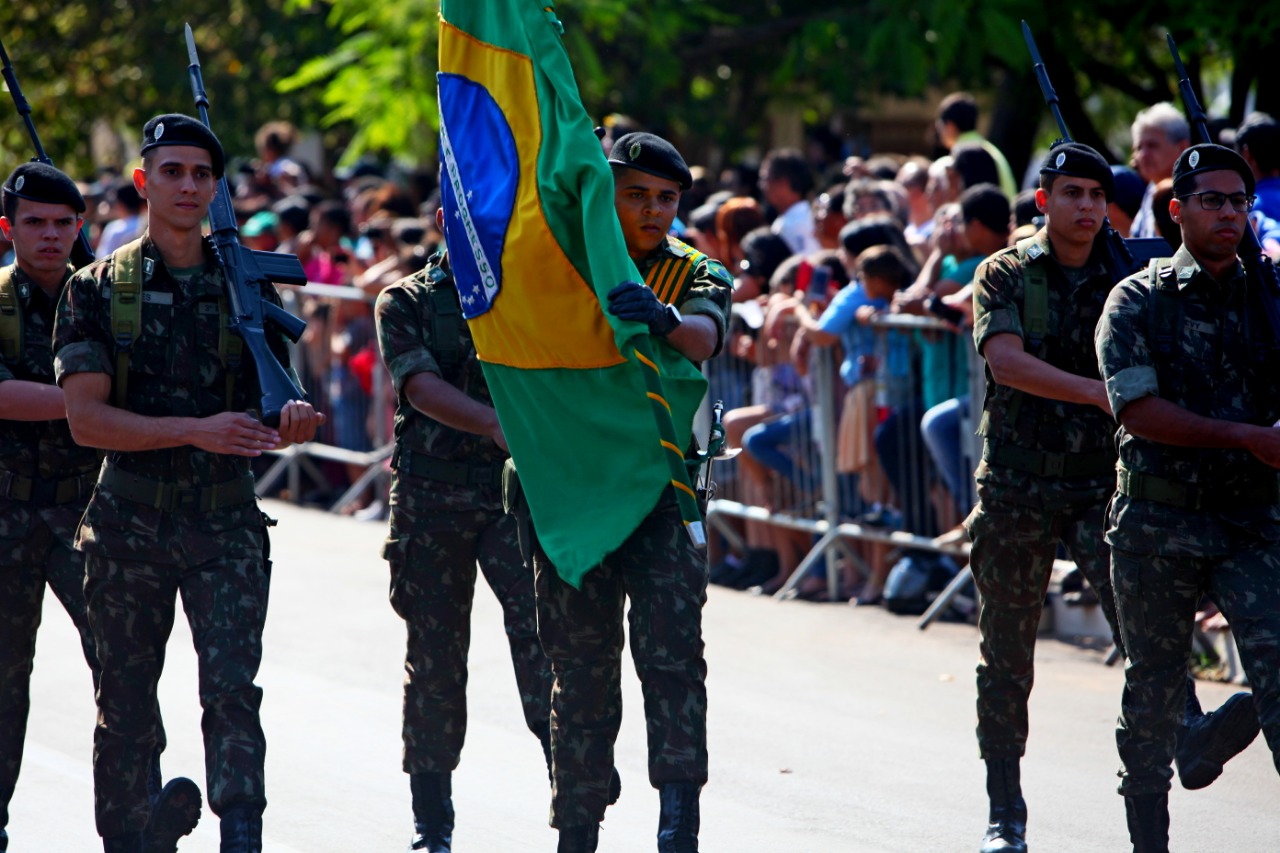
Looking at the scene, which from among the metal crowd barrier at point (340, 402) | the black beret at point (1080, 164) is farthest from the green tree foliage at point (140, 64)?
the black beret at point (1080, 164)

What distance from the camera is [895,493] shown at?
9.67 metres

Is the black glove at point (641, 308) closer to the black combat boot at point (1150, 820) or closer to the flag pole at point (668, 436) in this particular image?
the flag pole at point (668, 436)

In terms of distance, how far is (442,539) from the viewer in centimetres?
584

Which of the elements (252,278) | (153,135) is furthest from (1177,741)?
(153,135)

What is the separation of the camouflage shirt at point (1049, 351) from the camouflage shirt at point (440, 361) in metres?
1.57

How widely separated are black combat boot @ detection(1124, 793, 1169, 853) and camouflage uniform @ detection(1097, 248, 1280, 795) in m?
0.04

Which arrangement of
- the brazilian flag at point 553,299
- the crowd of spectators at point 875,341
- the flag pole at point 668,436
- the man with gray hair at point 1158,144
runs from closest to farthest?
the flag pole at point 668,436, the brazilian flag at point 553,299, the man with gray hair at point 1158,144, the crowd of spectators at point 875,341

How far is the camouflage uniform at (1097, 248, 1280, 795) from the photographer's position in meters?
5.09

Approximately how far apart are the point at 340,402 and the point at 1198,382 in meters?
8.96

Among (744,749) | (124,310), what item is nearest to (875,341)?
(744,749)

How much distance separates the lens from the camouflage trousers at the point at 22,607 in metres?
5.75

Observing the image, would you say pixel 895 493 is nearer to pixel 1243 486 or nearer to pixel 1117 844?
pixel 1117 844

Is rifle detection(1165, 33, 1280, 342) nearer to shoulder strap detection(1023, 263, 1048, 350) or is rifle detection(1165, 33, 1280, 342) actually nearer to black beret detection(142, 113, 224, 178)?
shoulder strap detection(1023, 263, 1048, 350)

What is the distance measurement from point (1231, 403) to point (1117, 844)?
1.61m
